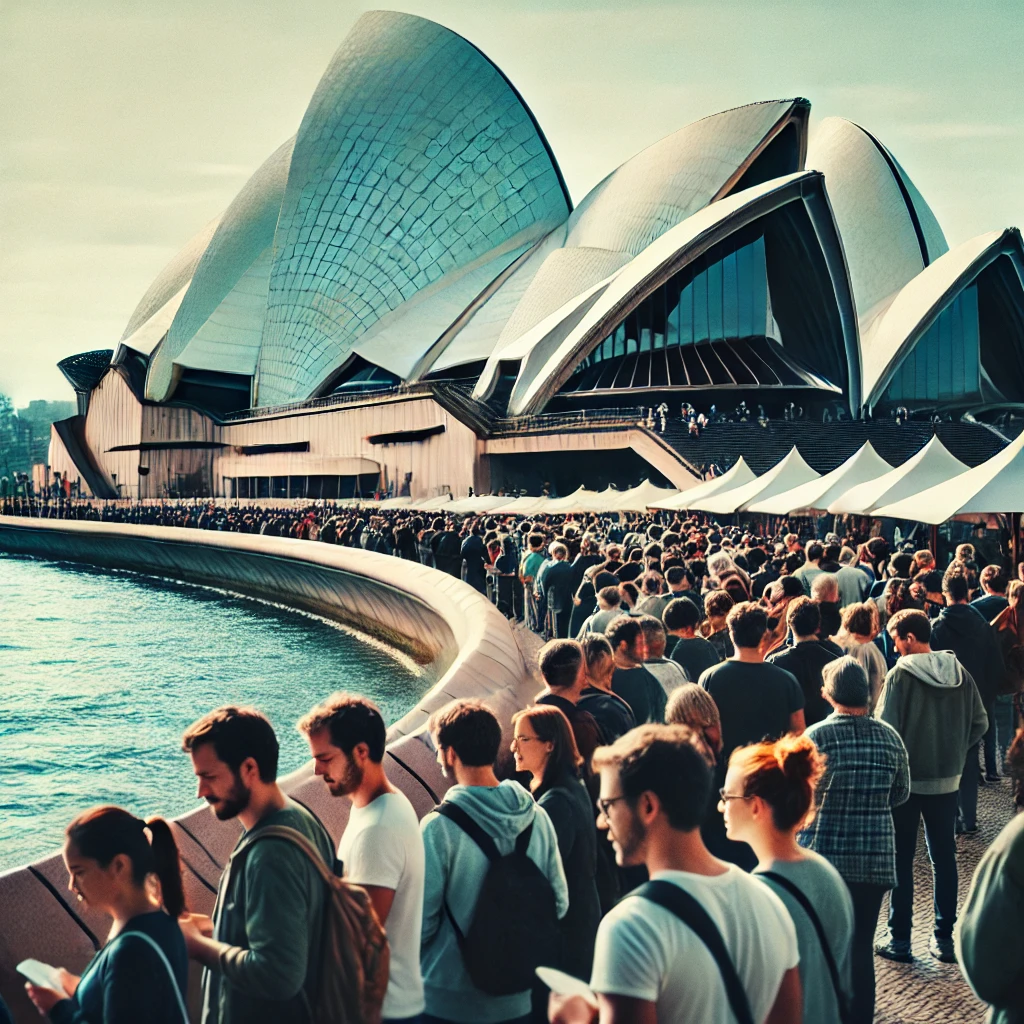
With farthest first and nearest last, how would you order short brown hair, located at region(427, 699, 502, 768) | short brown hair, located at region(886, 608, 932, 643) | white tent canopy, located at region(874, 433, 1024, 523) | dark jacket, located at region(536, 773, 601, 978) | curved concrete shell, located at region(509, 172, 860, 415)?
curved concrete shell, located at region(509, 172, 860, 415) → white tent canopy, located at region(874, 433, 1024, 523) → short brown hair, located at region(886, 608, 932, 643) → dark jacket, located at region(536, 773, 601, 978) → short brown hair, located at region(427, 699, 502, 768)

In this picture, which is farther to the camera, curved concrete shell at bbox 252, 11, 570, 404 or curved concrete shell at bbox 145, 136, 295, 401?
curved concrete shell at bbox 145, 136, 295, 401

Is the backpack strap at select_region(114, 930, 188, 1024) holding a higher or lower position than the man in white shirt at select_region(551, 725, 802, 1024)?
lower

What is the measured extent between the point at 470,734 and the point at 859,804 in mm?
1518

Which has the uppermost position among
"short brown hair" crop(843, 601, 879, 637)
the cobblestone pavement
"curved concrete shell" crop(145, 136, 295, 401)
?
"curved concrete shell" crop(145, 136, 295, 401)

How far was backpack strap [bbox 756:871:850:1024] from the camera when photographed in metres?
2.34

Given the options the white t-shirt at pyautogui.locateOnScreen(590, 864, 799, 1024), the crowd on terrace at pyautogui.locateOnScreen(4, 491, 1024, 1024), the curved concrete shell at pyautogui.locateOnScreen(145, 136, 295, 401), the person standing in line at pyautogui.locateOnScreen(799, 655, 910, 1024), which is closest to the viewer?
the white t-shirt at pyautogui.locateOnScreen(590, 864, 799, 1024)

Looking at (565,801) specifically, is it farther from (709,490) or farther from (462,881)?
(709,490)

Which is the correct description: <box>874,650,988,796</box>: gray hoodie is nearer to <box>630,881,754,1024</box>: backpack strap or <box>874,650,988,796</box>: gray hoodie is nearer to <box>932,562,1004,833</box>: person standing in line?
<box>932,562,1004,833</box>: person standing in line

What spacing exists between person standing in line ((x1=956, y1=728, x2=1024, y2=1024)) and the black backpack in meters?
0.91

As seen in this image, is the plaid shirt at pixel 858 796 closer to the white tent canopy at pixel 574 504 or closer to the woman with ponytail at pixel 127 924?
the woman with ponytail at pixel 127 924

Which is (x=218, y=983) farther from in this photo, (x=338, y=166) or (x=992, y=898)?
(x=338, y=166)

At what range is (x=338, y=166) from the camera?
161 ft

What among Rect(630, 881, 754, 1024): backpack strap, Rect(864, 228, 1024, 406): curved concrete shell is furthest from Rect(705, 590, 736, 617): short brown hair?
Rect(864, 228, 1024, 406): curved concrete shell

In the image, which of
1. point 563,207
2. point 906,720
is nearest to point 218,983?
point 906,720
